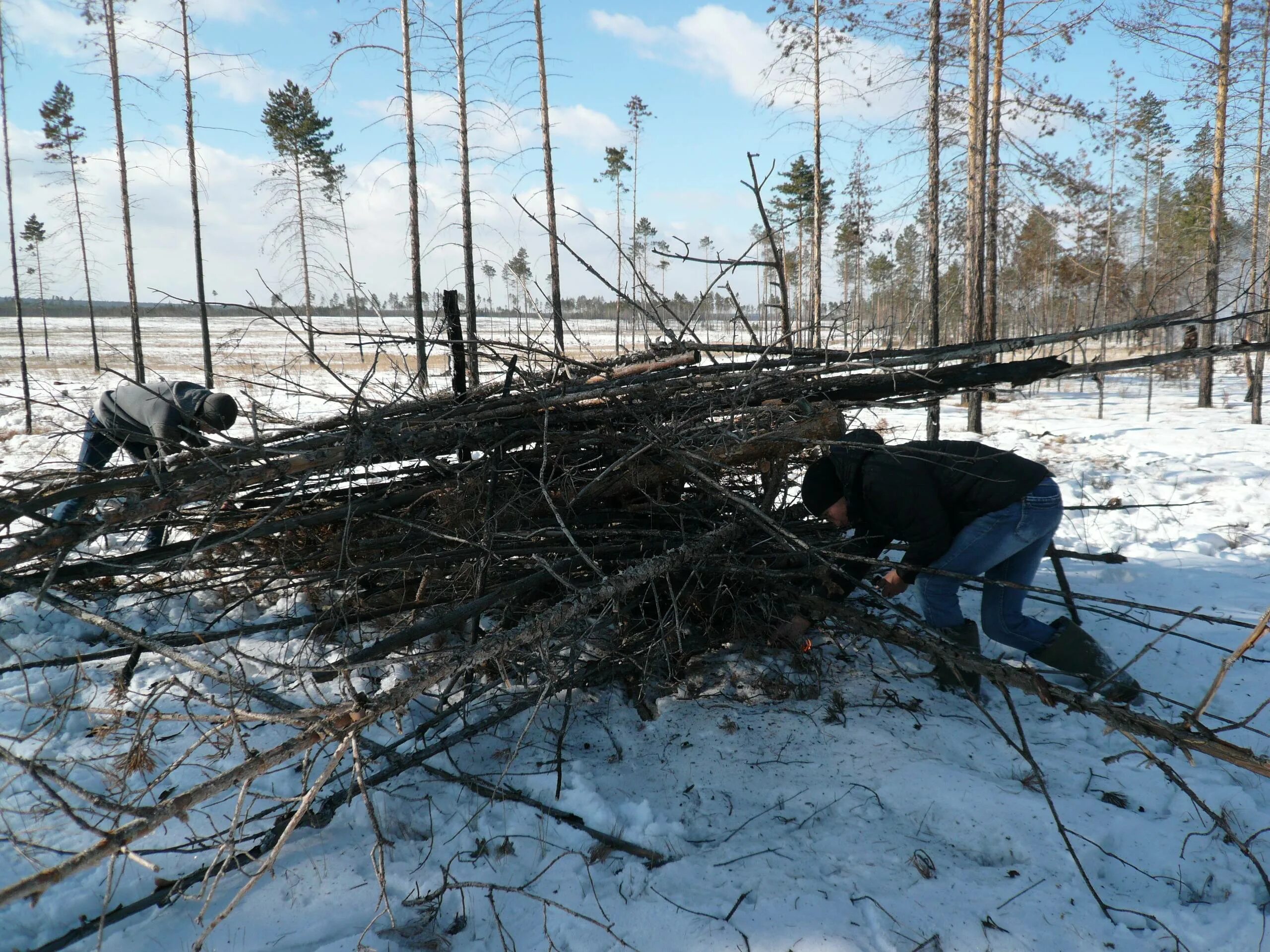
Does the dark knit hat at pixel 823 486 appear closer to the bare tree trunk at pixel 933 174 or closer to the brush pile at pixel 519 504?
the brush pile at pixel 519 504

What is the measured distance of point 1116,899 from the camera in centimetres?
200

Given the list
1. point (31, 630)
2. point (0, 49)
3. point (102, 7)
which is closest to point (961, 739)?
point (31, 630)

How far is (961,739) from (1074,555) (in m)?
1.60

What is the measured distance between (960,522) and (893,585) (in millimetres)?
446

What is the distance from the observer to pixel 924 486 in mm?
2865

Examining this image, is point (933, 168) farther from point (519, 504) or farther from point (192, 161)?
point (192, 161)

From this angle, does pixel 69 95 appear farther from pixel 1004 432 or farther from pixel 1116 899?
pixel 1116 899

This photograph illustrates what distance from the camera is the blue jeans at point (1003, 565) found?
2963 mm

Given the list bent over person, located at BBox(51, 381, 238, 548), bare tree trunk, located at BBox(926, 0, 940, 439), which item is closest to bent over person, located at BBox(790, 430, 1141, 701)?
bent over person, located at BBox(51, 381, 238, 548)

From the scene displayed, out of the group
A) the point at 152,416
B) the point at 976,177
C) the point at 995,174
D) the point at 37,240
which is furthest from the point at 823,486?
the point at 37,240

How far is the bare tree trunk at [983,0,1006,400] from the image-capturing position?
1023 centimetres

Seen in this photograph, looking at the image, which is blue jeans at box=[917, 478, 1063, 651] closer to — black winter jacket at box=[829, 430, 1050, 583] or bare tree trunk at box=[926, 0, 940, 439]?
black winter jacket at box=[829, 430, 1050, 583]

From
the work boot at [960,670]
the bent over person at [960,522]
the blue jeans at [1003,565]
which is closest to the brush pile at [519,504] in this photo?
the bent over person at [960,522]

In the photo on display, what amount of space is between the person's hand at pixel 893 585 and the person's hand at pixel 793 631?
0.40 m
